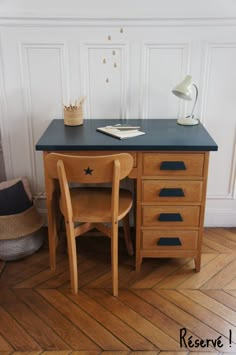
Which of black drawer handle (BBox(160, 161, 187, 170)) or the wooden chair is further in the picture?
black drawer handle (BBox(160, 161, 187, 170))

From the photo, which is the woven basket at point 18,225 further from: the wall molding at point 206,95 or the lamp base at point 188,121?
the wall molding at point 206,95

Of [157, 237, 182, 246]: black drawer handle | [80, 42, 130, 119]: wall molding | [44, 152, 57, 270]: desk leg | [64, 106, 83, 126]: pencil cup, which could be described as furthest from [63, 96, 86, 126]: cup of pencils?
[157, 237, 182, 246]: black drawer handle

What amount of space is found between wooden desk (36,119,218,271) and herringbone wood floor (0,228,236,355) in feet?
0.42

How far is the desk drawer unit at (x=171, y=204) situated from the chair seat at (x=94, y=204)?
0.11 metres

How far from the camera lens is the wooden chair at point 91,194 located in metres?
1.74

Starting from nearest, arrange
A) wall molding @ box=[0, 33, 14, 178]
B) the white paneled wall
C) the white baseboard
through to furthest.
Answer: the white paneled wall, wall molding @ box=[0, 33, 14, 178], the white baseboard

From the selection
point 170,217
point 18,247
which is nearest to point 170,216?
point 170,217

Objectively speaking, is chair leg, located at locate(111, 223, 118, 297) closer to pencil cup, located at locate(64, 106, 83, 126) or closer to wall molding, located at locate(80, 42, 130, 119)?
pencil cup, located at locate(64, 106, 83, 126)

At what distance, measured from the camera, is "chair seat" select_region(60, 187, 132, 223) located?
6.19 feet

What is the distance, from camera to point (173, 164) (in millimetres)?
1934

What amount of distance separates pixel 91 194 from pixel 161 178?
16.1 inches

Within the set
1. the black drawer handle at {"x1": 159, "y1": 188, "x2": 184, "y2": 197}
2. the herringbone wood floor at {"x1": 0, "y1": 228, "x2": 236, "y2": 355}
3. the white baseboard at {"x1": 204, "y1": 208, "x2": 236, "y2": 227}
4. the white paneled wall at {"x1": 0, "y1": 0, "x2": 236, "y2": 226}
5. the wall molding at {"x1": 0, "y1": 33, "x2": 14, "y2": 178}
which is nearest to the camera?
the herringbone wood floor at {"x1": 0, "y1": 228, "x2": 236, "y2": 355}

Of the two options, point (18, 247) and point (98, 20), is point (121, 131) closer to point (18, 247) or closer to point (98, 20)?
point (98, 20)

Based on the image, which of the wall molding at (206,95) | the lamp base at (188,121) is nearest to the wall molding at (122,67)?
the lamp base at (188,121)
